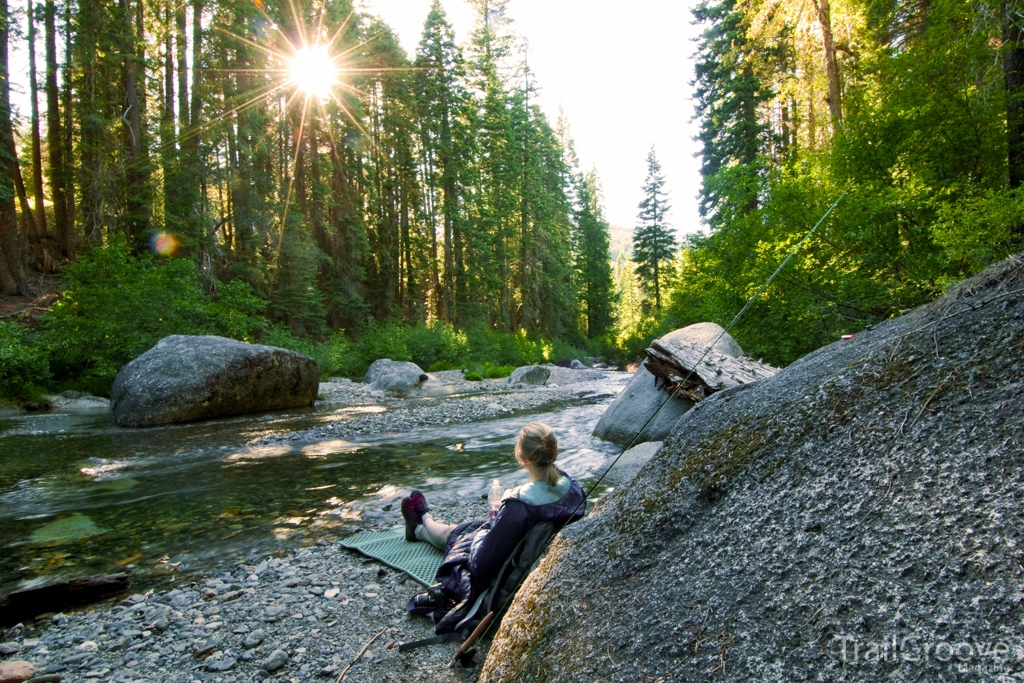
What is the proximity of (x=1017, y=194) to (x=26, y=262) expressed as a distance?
79.7 feet

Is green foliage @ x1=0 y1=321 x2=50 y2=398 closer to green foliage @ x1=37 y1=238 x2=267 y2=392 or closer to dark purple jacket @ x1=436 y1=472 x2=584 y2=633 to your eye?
green foliage @ x1=37 y1=238 x2=267 y2=392

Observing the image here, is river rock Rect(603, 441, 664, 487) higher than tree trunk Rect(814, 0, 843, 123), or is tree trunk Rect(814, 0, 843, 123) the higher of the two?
tree trunk Rect(814, 0, 843, 123)

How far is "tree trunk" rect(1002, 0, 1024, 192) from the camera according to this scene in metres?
6.17

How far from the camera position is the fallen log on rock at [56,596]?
3082 mm

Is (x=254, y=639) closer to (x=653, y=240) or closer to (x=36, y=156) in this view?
(x=36, y=156)

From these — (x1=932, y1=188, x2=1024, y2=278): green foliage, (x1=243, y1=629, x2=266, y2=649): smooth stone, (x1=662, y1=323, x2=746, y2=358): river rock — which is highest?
(x1=932, y1=188, x2=1024, y2=278): green foliage

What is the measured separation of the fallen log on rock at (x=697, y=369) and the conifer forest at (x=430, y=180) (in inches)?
73.4

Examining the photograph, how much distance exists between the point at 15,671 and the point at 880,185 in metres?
10.5

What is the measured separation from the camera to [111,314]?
1282 cm

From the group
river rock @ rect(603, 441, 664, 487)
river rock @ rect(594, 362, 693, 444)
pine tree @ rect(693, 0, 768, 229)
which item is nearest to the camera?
river rock @ rect(603, 441, 664, 487)

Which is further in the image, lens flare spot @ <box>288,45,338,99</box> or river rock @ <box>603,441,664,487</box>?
lens flare spot @ <box>288,45,338,99</box>

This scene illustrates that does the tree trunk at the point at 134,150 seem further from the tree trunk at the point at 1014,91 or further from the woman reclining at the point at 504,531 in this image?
the tree trunk at the point at 1014,91

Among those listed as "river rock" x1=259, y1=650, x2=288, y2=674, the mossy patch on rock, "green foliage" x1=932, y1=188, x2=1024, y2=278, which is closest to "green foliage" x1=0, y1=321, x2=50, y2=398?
the mossy patch on rock

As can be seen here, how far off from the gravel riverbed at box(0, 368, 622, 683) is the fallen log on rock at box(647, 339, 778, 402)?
4.90 meters
